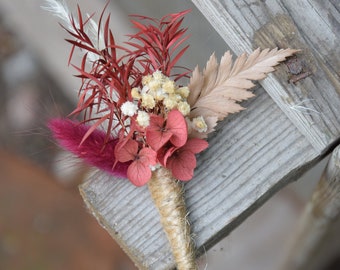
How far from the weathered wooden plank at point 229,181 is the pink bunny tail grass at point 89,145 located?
0.04 m

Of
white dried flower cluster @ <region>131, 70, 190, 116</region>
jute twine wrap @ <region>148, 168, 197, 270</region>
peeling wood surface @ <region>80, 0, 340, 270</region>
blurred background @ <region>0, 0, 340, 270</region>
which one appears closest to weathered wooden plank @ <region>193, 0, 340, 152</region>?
peeling wood surface @ <region>80, 0, 340, 270</region>

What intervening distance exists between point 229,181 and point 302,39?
0.25 m

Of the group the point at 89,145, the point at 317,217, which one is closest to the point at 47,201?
the point at 317,217

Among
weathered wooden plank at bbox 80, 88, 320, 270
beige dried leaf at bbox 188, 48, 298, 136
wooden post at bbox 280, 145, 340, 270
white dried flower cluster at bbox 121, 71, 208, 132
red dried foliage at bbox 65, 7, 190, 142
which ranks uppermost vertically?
red dried foliage at bbox 65, 7, 190, 142

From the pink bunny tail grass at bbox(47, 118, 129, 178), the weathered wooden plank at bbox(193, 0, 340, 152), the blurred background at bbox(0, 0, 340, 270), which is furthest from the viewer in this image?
the blurred background at bbox(0, 0, 340, 270)

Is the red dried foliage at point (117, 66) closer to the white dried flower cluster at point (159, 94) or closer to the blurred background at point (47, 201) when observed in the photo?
the white dried flower cluster at point (159, 94)

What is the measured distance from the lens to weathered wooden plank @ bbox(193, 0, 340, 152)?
0.80 m

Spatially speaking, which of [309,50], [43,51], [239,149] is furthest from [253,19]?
[43,51]

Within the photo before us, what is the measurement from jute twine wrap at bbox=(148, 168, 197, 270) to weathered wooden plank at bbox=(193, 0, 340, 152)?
227 millimetres

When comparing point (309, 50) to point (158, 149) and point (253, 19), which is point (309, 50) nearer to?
point (253, 19)

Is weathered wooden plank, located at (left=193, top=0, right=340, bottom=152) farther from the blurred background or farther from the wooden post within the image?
the blurred background

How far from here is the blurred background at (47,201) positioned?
2.56 metres

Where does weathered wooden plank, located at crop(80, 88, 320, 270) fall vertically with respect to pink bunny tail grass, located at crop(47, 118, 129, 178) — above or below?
below

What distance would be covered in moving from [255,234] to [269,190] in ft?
5.79
